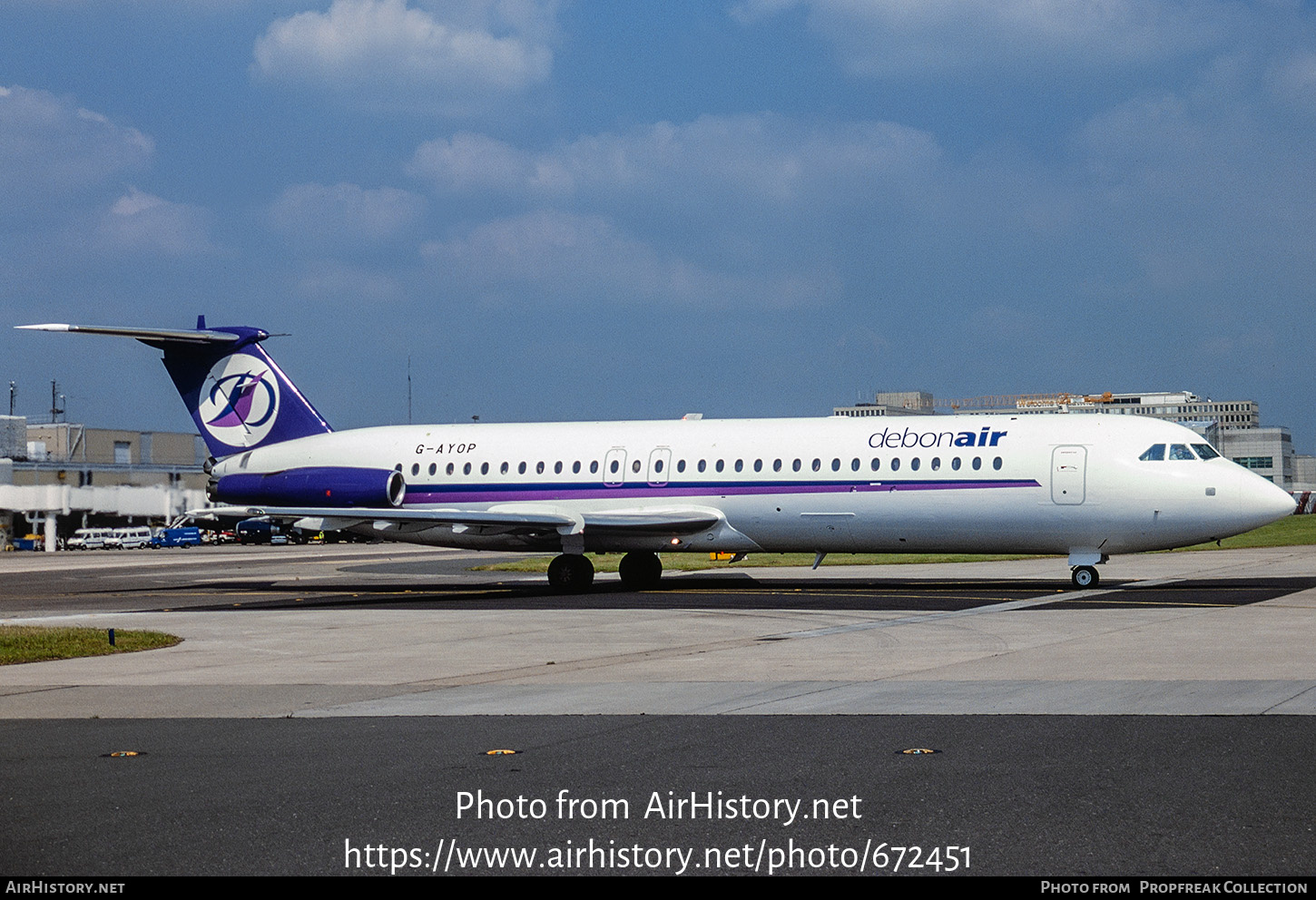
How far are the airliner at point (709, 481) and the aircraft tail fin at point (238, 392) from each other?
0.16 ft

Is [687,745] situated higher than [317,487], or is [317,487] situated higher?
[317,487]

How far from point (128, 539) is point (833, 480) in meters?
69.9

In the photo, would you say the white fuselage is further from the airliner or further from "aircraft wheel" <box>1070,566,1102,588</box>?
"aircraft wheel" <box>1070,566,1102,588</box>

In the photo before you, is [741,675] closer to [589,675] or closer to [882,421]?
[589,675]

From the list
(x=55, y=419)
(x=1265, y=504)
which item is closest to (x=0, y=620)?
(x=1265, y=504)

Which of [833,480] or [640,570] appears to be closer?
[833,480]

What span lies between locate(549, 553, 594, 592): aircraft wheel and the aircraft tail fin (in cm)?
871

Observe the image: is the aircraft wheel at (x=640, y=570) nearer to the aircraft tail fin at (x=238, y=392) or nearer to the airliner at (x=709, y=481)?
the airliner at (x=709, y=481)

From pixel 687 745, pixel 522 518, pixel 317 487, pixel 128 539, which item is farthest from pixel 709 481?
pixel 128 539

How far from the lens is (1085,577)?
29531 mm

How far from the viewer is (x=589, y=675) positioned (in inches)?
634

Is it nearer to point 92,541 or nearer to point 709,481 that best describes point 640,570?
point 709,481

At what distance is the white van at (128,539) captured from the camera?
8938 centimetres

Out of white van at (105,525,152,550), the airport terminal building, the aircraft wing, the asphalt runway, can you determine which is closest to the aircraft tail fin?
the aircraft wing
